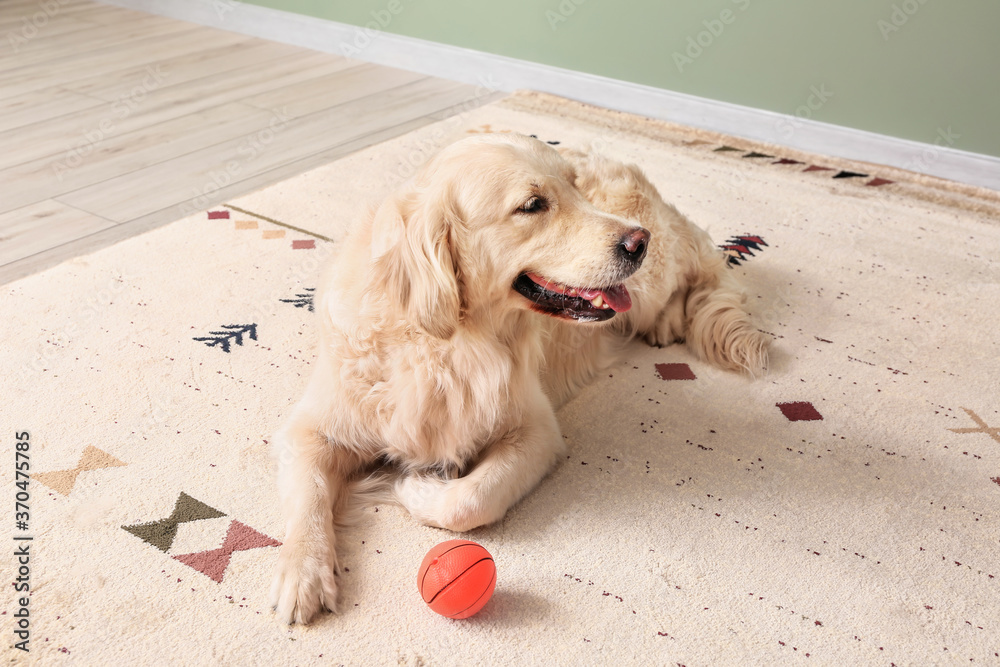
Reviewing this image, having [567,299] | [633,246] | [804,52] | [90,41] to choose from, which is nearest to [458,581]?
[567,299]

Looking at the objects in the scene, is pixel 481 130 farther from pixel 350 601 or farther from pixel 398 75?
pixel 350 601

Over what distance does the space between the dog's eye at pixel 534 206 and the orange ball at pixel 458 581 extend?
0.59 meters

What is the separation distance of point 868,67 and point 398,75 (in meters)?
2.52

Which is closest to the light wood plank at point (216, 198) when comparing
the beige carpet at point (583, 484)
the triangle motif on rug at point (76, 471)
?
the beige carpet at point (583, 484)

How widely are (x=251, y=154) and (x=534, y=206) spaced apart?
7.62ft

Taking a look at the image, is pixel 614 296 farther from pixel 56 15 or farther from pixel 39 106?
pixel 56 15

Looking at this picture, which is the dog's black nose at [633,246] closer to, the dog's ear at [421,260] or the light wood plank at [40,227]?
the dog's ear at [421,260]

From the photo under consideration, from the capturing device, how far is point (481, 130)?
358 cm

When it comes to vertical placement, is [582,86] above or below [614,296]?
below

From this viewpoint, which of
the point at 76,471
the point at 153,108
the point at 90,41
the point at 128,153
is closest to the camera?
→ the point at 76,471

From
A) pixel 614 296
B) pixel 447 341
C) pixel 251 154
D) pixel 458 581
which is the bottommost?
pixel 251 154

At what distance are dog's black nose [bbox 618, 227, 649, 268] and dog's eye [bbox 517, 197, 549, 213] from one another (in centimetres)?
15

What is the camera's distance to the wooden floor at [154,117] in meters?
2.77

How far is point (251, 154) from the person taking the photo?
330cm
